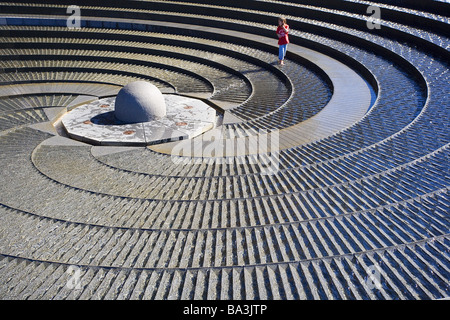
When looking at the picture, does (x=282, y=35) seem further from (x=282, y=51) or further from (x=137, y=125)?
(x=137, y=125)

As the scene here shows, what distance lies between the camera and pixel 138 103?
13.5m

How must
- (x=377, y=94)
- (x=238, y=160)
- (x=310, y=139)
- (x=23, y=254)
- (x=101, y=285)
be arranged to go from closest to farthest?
(x=101, y=285) < (x=23, y=254) < (x=238, y=160) < (x=310, y=139) < (x=377, y=94)

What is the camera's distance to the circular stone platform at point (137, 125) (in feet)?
41.6

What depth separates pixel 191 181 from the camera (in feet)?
30.9

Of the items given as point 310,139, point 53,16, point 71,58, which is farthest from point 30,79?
point 310,139

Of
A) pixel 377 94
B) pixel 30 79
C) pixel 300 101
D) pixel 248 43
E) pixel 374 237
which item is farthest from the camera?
pixel 248 43

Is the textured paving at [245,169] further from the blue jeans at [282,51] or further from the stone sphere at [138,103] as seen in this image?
the stone sphere at [138,103]

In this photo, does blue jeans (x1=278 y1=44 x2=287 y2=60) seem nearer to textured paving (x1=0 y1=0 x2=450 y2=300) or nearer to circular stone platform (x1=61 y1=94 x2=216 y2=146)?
textured paving (x1=0 y1=0 x2=450 y2=300)

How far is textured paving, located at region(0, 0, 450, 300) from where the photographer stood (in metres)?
5.85

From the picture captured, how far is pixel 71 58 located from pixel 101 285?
51.1ft

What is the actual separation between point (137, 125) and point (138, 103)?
0.71 metres

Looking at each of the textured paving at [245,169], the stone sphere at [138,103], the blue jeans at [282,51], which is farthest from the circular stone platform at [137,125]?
the blue jeans at [282,51]

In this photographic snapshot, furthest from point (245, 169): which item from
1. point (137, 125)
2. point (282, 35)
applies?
point (282, 35)
